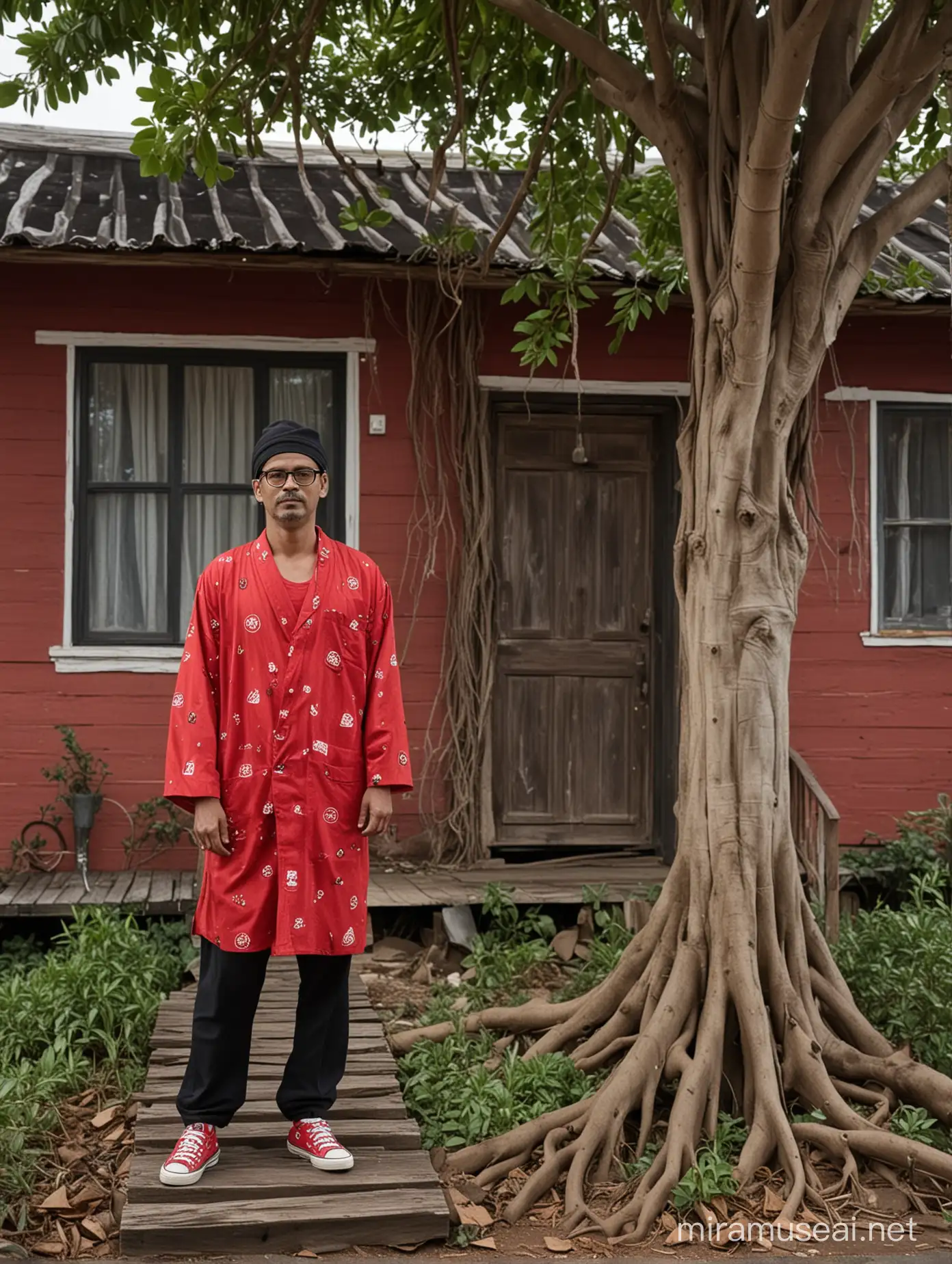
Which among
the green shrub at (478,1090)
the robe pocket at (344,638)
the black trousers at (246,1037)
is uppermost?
the robe pocket at (344,638)

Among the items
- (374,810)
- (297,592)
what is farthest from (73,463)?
(374,810)

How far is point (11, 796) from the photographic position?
711cm

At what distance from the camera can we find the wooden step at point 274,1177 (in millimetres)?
3566

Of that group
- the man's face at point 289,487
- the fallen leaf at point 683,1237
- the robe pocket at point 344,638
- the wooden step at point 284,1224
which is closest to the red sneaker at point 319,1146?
the wooden step at point 284,1224

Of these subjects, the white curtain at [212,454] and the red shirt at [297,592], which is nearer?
the red shirt at [297,592]

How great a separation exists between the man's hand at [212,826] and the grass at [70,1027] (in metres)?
1.22

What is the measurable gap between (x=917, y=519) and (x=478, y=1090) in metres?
4.92

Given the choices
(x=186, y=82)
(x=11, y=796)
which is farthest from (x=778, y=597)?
(x=11, y=796)

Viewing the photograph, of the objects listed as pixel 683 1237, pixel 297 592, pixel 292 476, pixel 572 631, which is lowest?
pixel 683 1237

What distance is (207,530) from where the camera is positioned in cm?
742

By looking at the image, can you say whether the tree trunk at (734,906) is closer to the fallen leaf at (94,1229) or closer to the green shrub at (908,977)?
the green shrub at (908,977)

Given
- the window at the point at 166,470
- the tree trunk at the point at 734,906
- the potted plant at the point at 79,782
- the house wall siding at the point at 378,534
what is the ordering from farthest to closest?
the window at the point at 166,470 < the house wall siding at the point at 378,534 < the potted plant at the point at 79,782 < the tree trunk at the point at 734,906

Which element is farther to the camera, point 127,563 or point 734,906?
point 127,563

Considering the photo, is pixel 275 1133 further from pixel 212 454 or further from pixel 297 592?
pixel 212 454
